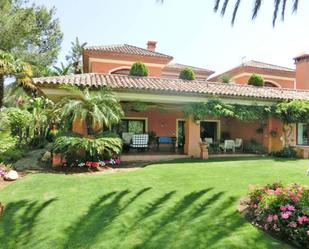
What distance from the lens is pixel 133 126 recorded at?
2038 cm

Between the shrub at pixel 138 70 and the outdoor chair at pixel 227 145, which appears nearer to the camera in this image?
the outdoor chair at pixel 227 145

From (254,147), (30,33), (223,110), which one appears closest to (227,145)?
(254,147)

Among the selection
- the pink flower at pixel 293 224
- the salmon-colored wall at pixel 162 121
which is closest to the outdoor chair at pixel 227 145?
the salmon-colored wall at pixel 162 121

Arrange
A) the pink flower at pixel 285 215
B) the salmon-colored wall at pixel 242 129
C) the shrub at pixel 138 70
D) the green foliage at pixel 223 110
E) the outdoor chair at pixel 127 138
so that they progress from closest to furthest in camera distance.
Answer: the pink flower at pixel 285 215 < the green foliage at pixel 223 110 < the outdoor chair at pixel 127 138 < the shrub at pixel 138 70 < the salmon-colored wall at pixel 242 129

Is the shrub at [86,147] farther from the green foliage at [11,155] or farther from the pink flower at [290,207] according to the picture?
the pink flower at [290,207]

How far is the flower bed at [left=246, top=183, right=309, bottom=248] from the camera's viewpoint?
18.8 feet

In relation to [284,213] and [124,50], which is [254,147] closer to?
[124,50]

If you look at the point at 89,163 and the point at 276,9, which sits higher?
the point at 276,9

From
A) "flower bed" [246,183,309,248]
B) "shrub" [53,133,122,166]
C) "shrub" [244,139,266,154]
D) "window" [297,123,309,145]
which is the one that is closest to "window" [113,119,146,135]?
"shrub" [53,133,122,166]

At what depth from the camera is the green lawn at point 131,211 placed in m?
5.89

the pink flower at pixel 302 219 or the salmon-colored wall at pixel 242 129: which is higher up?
the salmon-colored wall at pixel 242 129

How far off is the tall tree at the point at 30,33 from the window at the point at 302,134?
21864mm

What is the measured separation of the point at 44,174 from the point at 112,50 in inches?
581

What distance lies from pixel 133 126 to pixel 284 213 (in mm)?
15109
